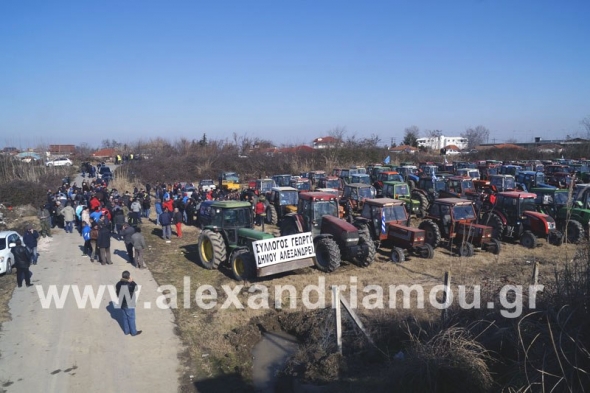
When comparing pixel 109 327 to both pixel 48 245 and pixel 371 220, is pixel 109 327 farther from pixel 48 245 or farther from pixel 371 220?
pixel 48 245

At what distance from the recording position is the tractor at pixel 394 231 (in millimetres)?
12068

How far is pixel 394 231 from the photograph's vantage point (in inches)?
497

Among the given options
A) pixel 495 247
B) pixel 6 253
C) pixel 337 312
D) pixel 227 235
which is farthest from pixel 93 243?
pixel 495 247

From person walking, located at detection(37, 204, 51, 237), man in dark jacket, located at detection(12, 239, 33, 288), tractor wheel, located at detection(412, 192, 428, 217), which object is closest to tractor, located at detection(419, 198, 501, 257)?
tractor wheel, located at detection(412, 192, 428, 217)

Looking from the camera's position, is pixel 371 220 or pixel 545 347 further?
pixel 371 220

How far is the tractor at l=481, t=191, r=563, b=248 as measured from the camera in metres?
13.7

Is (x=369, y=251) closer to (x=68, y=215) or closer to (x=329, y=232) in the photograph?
(x=329, y=232)

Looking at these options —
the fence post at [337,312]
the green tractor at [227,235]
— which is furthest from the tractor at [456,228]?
the fence post at [337,312]

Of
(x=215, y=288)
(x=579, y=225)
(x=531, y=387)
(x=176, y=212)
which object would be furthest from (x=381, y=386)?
(x=176, y=212)

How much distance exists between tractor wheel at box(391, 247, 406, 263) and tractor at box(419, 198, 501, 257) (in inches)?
64.5

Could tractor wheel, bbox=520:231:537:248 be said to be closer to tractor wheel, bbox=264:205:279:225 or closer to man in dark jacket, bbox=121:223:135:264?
tractor wheel, bbox=264:205:279:225

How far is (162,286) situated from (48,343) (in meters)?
3.26

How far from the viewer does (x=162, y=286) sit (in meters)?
10.4

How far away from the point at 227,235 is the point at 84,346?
5099mm
